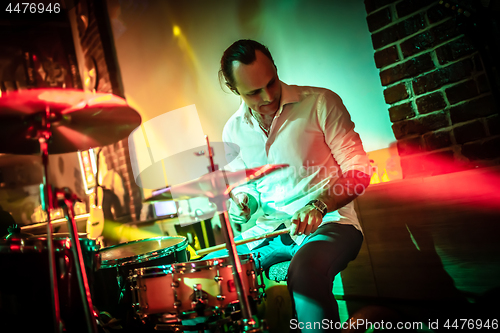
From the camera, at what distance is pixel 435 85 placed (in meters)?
1.32

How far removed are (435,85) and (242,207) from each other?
3.08 ft

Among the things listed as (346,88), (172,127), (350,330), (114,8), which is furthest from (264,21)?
(114,8)

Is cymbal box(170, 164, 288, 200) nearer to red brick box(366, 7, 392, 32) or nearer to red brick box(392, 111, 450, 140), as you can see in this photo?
red brick box(392, 111, 450, 140)

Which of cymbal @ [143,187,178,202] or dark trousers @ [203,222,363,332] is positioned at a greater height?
cymbal @ [143,187,178,202]

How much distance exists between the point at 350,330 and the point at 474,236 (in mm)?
574

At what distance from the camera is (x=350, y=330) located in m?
1.20

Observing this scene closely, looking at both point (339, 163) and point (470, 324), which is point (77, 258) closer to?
point (339, 163)

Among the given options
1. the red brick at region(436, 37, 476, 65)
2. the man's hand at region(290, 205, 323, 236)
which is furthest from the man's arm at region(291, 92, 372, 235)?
the red brick at region(436, 37, 476, 65)

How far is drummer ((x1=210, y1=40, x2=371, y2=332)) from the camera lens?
1.16 meters

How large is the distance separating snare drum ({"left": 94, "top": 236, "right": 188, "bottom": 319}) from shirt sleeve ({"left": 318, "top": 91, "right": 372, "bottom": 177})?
820 mm

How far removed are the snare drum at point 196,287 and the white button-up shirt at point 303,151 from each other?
0.98 feet

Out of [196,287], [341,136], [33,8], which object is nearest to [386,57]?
[341,136]

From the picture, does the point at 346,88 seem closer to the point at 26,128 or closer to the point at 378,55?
the point at 378,55

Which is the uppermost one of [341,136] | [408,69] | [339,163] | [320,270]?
[408,69]
